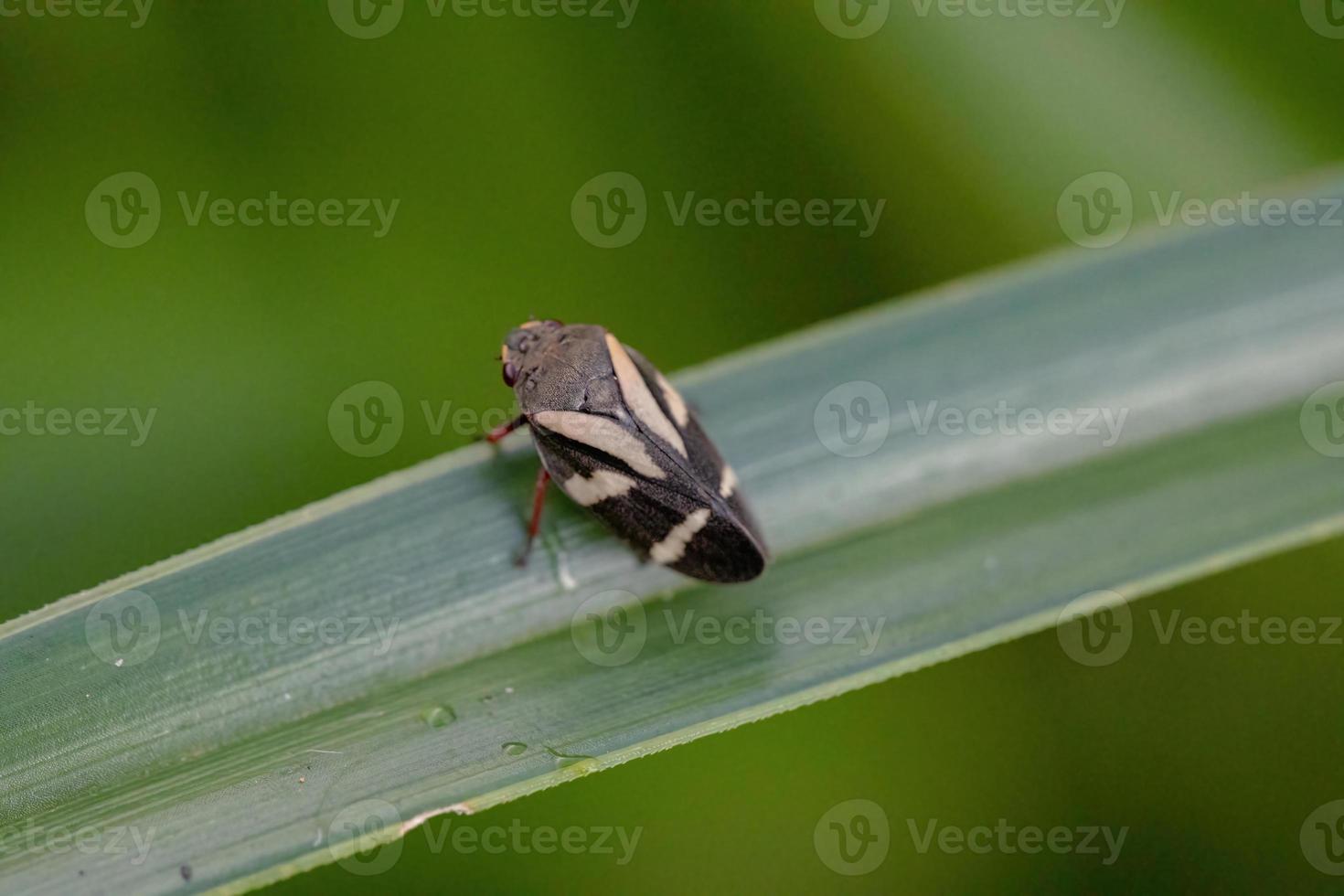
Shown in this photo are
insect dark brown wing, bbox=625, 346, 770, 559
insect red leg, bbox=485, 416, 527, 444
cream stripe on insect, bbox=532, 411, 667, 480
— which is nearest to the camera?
insect dark brown wing, bbox=625, 346, 770, 559

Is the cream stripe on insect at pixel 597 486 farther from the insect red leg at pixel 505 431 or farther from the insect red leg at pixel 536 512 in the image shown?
the insect red leg at pixel 505 431

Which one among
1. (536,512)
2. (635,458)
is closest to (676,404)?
(635,458)

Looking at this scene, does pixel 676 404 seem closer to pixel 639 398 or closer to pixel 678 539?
pixel 639 398

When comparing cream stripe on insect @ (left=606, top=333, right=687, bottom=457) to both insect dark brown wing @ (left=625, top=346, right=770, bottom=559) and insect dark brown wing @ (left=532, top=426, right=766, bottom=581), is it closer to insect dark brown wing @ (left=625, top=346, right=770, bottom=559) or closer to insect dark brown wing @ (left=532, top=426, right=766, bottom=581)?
insect dark brown wing @ (left=625, top=346, right=770, bottom=559)

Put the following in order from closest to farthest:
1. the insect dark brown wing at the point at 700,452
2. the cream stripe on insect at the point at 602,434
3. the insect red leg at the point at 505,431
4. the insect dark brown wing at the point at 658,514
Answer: the insect dark brown wing at the point at 658,514 < the insect dark brown wing at the point at 700,452 < the cream stripe on insect at the point at 602,434 < the insect red leg at the point at 505,431

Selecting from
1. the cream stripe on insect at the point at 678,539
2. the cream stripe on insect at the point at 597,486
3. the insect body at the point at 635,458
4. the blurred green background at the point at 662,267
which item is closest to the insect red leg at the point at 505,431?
the insect body at the point at 635,458

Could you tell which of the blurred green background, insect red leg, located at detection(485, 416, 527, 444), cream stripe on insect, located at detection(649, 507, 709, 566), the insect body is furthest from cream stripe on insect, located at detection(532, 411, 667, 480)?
the blurred green background

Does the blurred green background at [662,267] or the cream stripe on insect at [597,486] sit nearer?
the cream stripe on insect at [597,486]
